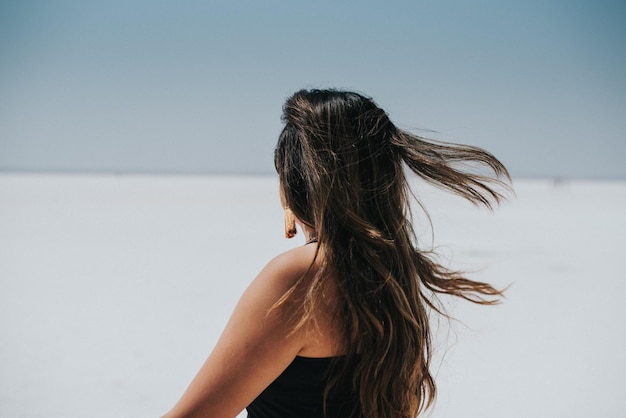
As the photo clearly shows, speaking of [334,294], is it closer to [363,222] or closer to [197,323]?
[363,222]

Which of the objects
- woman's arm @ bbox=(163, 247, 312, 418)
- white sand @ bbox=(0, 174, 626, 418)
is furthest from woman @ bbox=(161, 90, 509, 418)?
white sand @ bbox=(0, 174, 626, 418)

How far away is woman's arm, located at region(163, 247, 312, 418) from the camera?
35.9 inches

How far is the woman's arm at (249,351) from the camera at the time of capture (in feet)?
2.99

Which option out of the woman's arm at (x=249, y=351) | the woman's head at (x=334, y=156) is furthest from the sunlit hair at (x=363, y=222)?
the woman's arm at (x=249, y=351)

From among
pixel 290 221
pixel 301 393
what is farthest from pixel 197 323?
pixel 301 393

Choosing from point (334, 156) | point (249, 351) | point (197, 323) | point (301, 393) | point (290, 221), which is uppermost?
point (334, 156)

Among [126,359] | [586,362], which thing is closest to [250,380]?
[126,359]

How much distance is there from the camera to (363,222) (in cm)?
110

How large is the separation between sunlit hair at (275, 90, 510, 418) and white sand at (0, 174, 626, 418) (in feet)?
1.80

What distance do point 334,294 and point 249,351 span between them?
0.20m

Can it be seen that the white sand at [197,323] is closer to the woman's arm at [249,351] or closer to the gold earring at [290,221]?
the gold earring at [290,221]

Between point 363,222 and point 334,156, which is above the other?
point 334,156

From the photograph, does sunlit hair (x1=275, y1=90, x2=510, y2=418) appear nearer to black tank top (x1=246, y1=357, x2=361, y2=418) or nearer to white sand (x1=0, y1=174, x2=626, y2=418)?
black tank top (x1=246, y1=357, x2=361, y2=418)

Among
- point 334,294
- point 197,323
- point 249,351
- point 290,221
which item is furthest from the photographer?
point 197,323
